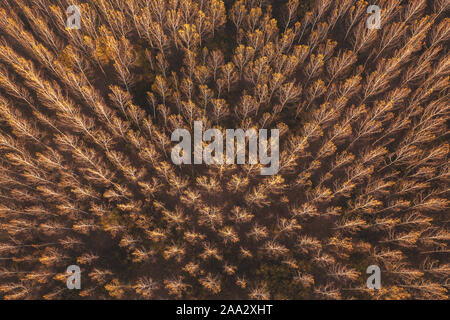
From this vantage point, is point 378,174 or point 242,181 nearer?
point 242,181

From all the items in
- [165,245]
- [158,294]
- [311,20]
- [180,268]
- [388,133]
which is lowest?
[158,294]

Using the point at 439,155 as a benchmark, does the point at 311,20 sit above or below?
above

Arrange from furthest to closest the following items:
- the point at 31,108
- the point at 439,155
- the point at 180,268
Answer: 1. the point at 31,108
2. the point at 180,268
3. the point at 439,155

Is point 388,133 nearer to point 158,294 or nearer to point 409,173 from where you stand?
point 409,173

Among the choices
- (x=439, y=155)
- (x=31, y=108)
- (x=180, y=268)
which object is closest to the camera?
(x=439, y=155)

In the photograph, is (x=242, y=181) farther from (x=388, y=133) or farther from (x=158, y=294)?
(x=388, y=133)

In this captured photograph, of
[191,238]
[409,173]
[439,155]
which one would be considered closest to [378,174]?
[409,173]
